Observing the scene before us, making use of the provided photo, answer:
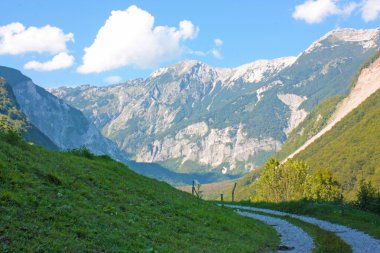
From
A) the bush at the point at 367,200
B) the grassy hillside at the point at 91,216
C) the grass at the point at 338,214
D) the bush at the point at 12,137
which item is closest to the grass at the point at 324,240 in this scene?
the grassy hillside at the point at 91,216

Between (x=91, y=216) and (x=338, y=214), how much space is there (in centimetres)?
4011

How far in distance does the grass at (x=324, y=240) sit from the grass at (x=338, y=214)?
13.3 feet

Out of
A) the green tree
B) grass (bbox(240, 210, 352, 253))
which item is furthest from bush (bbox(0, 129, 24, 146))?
the green tree

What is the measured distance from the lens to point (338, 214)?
54.7 meters

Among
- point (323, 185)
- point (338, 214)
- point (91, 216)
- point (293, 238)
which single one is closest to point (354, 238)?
point (293, 238)

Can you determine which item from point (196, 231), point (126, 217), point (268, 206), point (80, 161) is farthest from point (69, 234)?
point (268, 206)

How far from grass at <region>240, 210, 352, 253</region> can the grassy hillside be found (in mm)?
3708

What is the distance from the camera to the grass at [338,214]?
147 ft

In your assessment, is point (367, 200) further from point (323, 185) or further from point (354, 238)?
point (323, 185)

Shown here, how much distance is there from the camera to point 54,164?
33.6m

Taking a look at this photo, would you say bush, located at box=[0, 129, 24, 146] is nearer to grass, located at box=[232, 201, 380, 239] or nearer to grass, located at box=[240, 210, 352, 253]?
grass, located at box=[240, 210, 352, 253]

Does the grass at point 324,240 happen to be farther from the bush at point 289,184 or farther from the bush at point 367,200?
the bush at point 289,184

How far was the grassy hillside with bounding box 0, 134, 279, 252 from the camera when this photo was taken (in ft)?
65.3

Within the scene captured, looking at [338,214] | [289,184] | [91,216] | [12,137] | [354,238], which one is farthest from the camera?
[289,184]
